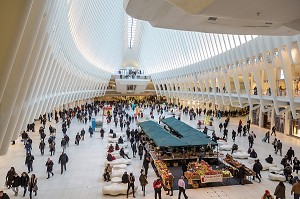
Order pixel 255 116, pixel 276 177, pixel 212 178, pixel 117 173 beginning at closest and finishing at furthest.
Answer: pixel 212 178 → pixel 276 177 → pixel 117 173 → pixel 255 116

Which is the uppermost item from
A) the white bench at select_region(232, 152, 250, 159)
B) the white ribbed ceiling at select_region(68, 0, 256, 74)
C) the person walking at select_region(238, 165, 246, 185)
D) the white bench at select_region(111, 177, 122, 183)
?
the white ribbed ceiling at select_region(68, 0, 256, 74)

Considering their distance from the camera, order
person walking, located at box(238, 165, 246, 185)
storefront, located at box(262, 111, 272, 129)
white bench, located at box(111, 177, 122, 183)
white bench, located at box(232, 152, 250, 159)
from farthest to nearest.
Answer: storefront, located at box(262, 111, 272, 129), white bench, located at box(232, 152, 250, 159), person walking, located at box(238, 165, 246, 185), white bench, located at box(111, 177, 122, 183)

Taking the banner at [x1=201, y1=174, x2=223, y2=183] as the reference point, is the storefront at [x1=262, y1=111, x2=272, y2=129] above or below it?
above

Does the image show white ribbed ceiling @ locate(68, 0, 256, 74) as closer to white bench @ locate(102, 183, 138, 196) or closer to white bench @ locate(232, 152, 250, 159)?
white bench @ locate(232, 152, 250, 159)

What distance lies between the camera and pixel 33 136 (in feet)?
69.4

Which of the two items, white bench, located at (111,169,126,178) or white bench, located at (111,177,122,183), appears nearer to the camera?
white bench, located at (111,177,122,183)

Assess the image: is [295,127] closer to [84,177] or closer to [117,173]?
[117,173]

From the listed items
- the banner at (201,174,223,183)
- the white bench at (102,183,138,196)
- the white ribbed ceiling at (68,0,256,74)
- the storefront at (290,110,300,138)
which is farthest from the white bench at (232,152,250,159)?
the storefront at (290,110,300,138)

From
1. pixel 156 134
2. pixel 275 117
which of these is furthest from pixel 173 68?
pixel 156 134

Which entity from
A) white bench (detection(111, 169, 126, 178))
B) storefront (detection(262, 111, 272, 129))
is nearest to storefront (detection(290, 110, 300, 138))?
storefront (detection(262, 111, 272, 129))

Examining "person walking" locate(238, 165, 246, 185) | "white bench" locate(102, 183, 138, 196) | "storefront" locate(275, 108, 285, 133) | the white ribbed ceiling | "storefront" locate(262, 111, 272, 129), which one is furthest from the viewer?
"storefront" locate(262, 111, 272, 129)

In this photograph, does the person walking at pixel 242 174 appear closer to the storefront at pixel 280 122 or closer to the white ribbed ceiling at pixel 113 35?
the white ribbed ceiling at pixel 113 35

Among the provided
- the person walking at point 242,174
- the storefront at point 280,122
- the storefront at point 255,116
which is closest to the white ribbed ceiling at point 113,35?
the storefront at point 280,122

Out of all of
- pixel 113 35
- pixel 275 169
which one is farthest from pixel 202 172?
pixel 113 35
